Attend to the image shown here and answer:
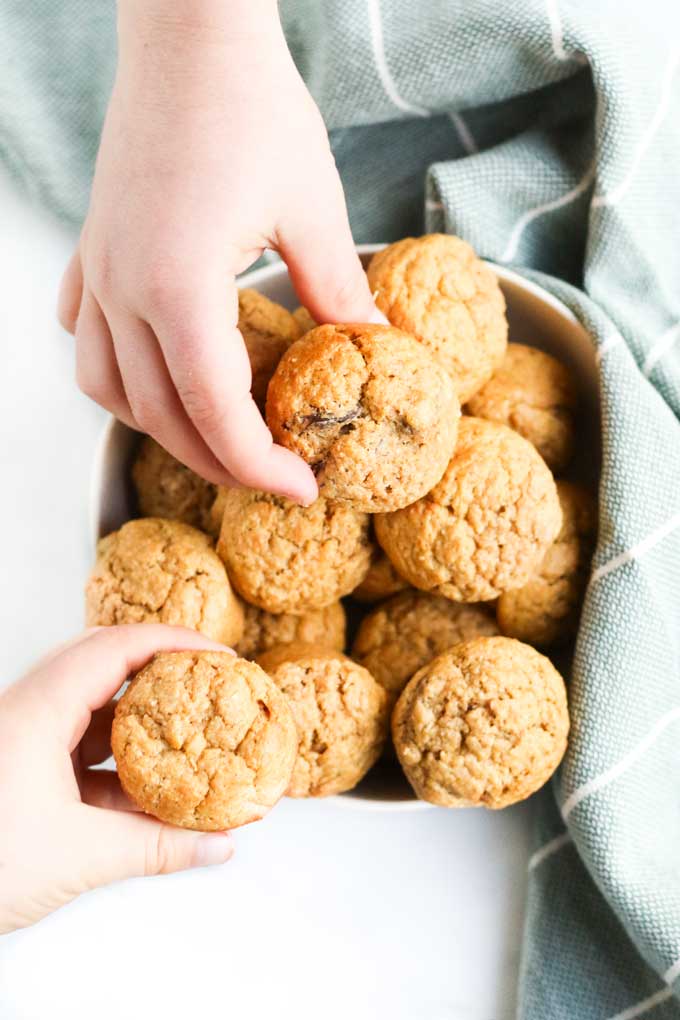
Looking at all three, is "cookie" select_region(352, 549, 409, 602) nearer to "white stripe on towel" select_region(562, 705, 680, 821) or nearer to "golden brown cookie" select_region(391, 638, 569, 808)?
"golden brown cookie" select_region(391, 638, 569, 808)

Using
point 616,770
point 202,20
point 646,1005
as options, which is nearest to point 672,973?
point 646,1005

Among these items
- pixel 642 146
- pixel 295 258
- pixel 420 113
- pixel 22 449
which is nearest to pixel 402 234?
pixel 420 113

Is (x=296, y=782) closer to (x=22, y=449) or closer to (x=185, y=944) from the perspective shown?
(x=185, y=944)

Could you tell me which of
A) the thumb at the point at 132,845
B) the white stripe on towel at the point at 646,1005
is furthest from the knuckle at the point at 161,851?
the white stripe on towel at the point at 646,1005

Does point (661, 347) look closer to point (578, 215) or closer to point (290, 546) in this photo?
point (578, 215)

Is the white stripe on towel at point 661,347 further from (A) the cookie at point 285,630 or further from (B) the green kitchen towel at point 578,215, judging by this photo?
(A) the cookie at point 285,630

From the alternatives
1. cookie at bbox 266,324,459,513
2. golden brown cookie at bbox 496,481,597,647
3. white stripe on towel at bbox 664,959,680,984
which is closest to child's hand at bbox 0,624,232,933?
cookie at bbox 266,324,459,513
